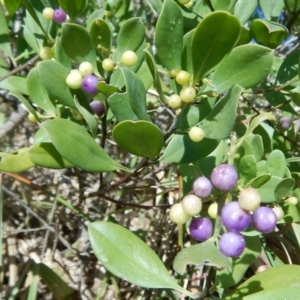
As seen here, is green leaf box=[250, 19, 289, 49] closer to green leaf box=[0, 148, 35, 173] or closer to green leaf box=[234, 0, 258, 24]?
green leaf box=[234, 0, 258, 24]

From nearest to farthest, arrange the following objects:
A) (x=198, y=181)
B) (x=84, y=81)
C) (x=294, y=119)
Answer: (x=198, y=181) → (x=84, y=81) → (x=294, y=119)

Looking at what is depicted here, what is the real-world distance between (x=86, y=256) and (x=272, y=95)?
845 millimetres

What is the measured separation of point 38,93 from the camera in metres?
1.18

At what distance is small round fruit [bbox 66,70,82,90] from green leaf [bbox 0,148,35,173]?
0.87ft

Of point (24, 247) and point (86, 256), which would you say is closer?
point (86, 256)

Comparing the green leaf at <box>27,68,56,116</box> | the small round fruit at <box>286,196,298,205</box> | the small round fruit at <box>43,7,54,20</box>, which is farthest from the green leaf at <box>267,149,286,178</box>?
the small round fruit at <box>43,7,54,20</box>

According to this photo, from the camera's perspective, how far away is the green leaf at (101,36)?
96 centimetres

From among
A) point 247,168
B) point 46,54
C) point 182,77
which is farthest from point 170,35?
point 46,54

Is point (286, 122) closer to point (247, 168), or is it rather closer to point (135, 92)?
point (247, 168)

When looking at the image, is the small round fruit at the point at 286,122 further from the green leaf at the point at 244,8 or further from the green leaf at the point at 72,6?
the green leaf at the point at 72,6

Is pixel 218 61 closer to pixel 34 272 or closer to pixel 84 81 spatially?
pixel 84 81

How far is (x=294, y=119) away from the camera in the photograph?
4.82ft

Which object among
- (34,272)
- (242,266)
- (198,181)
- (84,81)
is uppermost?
(84,81)

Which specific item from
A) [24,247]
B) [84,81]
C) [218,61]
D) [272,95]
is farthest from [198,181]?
[24,247]
